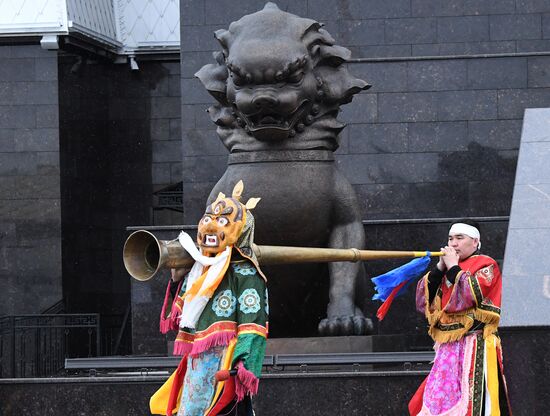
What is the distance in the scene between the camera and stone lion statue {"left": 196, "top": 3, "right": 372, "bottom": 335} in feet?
41.4

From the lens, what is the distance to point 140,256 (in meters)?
9.56

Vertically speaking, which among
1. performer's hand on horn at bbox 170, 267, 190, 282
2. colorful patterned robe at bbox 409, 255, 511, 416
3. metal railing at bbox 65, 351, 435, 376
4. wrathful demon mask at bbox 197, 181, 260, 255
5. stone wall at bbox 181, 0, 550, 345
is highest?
stone wall at bbox 181, 0, 550, 345

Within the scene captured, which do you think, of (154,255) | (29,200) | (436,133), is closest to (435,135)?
(436,133)

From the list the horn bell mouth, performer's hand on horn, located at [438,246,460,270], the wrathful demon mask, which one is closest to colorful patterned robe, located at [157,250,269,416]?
the wrathful demon mask

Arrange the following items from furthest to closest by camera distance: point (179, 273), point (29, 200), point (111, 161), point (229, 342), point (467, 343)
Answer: point (111, 161) < point (29, 200) < point (467, 343) < point (179, 273) < point (229, 342)

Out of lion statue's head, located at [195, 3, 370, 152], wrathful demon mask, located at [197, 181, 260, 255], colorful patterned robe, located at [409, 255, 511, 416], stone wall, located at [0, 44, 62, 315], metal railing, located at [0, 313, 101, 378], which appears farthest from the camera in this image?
stone wall, located at [0, 44, 62, 315]

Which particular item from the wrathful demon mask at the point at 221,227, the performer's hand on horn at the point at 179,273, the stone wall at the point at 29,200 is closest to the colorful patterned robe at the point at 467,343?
the wrathful demon mask at the point at 221,227

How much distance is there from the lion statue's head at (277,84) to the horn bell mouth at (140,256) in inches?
126

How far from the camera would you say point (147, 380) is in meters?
12.0

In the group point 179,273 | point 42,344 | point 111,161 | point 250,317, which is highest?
point 111,161

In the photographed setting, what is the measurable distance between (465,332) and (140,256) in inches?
87.6

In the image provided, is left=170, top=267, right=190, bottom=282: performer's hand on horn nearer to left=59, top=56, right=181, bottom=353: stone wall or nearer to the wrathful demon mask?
the wrathful demon mask

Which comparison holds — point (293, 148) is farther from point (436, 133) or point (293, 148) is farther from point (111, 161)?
point (111, 161)

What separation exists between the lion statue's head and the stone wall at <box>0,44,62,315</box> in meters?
6.56
